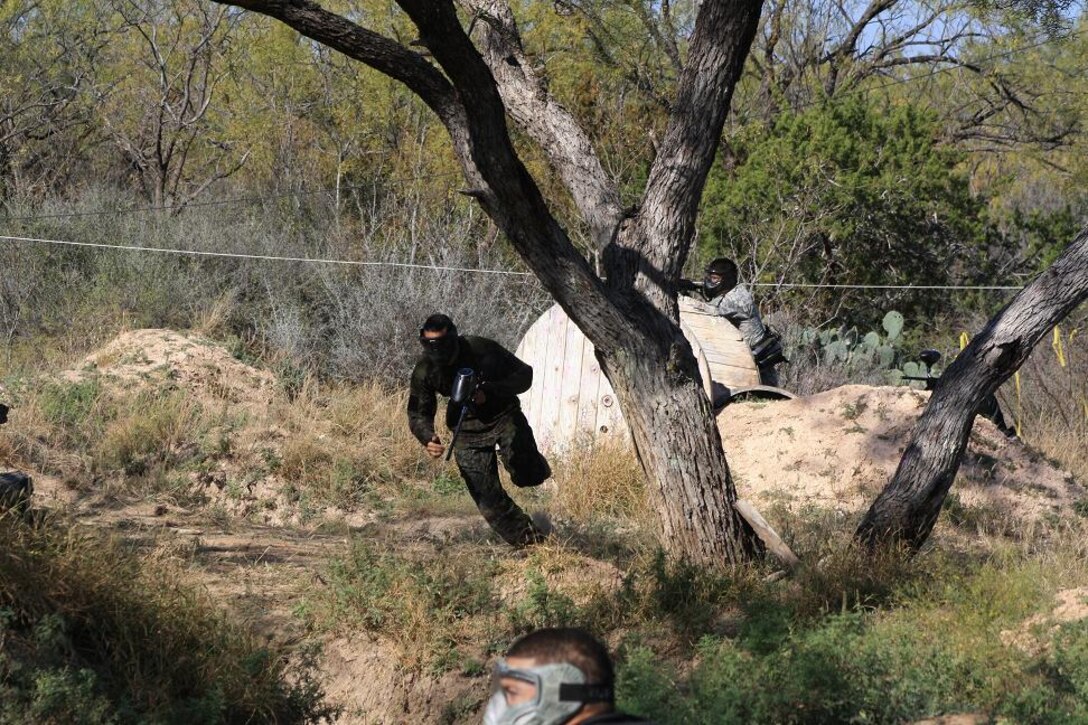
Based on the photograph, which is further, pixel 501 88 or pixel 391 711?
pixel 501 88

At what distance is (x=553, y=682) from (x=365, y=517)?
292 inches

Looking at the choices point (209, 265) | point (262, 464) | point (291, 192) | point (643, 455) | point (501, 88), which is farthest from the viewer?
point (291, 192)

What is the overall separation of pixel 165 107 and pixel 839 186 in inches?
371

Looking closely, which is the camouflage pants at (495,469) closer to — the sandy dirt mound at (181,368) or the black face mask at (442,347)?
the black face mask at (442,347)

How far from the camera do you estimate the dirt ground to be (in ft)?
22.0

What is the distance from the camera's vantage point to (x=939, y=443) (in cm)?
684

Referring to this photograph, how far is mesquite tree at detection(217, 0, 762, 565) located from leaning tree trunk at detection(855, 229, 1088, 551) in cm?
83

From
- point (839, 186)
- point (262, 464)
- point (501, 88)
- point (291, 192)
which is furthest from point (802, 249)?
point (501, 88)

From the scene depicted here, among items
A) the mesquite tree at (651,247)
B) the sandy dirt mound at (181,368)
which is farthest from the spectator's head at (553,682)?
the sandy dirt mound at (181,368)

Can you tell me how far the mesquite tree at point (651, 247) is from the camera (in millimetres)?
6535

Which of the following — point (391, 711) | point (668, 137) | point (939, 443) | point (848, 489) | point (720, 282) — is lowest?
point (391, 711)

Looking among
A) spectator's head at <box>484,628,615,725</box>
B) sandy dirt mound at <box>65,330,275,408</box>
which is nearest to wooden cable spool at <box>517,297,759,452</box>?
sandy dirt mound at <box>65,330,275,408</box>

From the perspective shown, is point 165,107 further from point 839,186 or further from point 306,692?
point 306,692

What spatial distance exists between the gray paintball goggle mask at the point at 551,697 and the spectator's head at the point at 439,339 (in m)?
4.88
